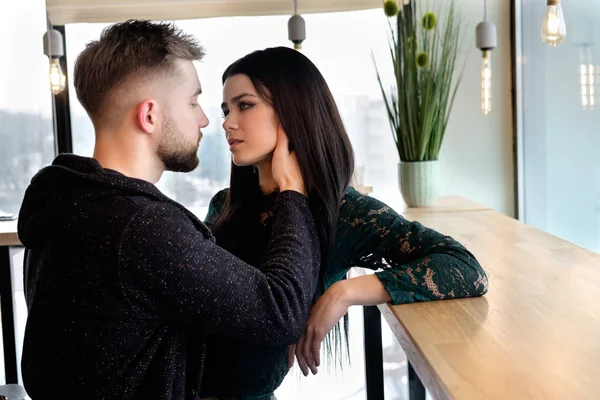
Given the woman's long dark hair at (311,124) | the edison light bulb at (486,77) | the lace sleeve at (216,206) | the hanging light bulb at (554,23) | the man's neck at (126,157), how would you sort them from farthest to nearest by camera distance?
the edison light bulb at (486,77) < the hanging light bulb at (554,23) < the lace sleeve at (216,206) < the woman's long dark hair at (311,124) < the man's neck at (126,157)

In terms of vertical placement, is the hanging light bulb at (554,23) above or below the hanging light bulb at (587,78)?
above

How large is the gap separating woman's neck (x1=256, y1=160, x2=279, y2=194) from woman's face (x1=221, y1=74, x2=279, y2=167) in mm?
76

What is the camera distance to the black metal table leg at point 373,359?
2256mm

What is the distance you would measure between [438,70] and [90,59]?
246 cm

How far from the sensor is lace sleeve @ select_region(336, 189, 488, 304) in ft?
5.01

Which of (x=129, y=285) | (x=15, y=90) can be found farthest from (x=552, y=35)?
(x=15, y=90)

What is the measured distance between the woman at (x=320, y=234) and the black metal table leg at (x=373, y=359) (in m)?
0.50

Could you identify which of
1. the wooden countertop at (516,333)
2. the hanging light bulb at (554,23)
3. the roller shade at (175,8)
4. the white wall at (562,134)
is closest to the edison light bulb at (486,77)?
the white wall at (562,134)

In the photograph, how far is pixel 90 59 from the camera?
1.36 metres

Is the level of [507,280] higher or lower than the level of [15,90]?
lower

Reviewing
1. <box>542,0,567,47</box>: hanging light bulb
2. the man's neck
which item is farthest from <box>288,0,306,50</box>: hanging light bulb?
the man's neck

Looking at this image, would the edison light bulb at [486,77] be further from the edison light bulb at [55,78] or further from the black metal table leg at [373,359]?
the edison light bulb at [55,78]

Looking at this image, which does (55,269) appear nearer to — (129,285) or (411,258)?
(129,285)

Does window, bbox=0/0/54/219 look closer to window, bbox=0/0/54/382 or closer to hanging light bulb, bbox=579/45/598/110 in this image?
window, bbox=0/0/54/382
